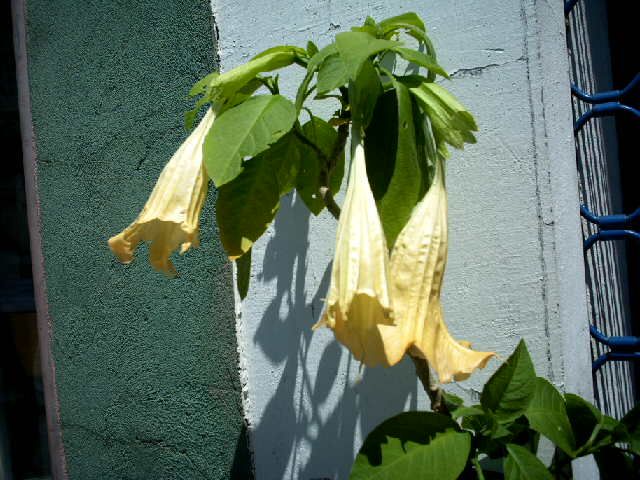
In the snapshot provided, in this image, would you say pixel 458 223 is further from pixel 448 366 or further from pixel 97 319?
pixel 97 319

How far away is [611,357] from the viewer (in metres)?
1.08

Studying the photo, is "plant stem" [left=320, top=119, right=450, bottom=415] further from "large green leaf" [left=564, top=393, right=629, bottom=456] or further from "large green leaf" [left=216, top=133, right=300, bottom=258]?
"large green leaf" [left=564, top=393, right=629, bottom=456]

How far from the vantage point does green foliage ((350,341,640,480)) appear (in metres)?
0.72

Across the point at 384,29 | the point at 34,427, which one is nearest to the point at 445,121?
the point at 384,29

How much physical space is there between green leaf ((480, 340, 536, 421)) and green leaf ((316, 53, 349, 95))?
0.41 meters

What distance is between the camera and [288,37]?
1.23m

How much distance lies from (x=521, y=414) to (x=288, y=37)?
850 mm

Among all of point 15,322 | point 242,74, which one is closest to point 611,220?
point 242,74

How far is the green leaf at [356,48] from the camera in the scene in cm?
67

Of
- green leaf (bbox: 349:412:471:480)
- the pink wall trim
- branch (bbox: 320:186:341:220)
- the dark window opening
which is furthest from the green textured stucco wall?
green leaf (bbox: 349:412:471:480)

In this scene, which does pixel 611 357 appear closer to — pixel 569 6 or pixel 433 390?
pixel 433 390

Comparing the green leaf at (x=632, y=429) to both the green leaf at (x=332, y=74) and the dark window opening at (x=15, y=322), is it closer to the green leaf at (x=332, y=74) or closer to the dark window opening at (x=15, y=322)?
the green leaf at (x=332, y=74)

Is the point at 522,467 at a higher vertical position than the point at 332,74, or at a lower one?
lower

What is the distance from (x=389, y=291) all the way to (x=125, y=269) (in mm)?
1044
